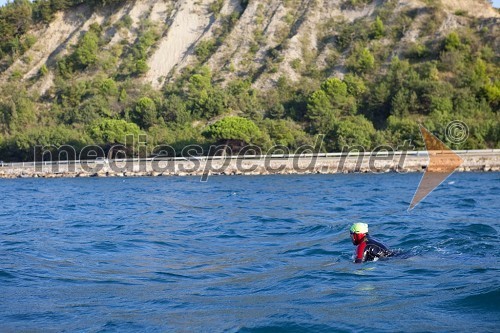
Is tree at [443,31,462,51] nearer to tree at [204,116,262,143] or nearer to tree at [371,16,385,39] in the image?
tree at [371,16,385,39]

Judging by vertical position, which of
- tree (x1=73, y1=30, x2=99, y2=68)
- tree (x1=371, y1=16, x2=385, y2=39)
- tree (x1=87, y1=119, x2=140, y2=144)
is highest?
tree (x1=371, y1=16, x2=385, y2=39)

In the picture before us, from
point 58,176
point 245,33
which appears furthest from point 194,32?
point 58,176

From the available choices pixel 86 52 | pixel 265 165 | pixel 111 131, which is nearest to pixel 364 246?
pixel 265 165

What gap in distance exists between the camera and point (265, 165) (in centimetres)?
4862

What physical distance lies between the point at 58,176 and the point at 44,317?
43.9 metres

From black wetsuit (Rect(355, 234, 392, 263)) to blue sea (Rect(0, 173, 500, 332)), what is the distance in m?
0.19

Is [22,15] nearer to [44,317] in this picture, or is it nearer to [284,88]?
[284,88]

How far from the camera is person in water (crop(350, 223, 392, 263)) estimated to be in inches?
471

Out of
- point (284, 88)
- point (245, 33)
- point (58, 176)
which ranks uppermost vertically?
point (245, 33)

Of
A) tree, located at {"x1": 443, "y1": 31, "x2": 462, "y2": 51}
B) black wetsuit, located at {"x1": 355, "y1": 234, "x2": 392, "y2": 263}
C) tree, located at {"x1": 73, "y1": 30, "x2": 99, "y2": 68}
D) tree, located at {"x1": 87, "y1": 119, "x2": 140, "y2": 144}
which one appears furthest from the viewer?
tree, located at {"x1": 73, "y1": 30, "x2": 99, "y2": 68}

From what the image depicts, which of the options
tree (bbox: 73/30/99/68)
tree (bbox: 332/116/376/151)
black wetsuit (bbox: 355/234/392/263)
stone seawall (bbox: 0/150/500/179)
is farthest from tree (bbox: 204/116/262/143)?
black wetsuit (bbox: 355/234/392/263)

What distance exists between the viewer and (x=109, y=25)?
80562 millimetres

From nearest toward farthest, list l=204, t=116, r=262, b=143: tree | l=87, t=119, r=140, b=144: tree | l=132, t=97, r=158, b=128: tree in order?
1. l=204, t=116, r=262, b=143: tree
2. l=87, t=119, r=140, b=144: tree
3. l=132, t=97, r=158, b=128: tree

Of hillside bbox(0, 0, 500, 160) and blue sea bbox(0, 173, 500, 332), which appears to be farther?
hillside bbox(0, 0, 500, 160)
